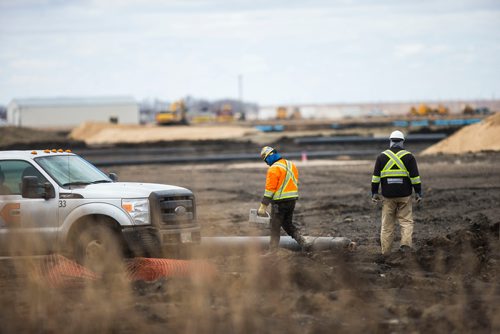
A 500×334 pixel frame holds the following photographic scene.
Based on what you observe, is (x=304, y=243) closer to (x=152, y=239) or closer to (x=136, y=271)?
(x=152, y=239)

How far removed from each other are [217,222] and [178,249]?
6.69 meters

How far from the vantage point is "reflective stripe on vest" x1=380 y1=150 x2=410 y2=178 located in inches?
530

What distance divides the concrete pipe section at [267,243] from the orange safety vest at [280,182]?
2.72ft

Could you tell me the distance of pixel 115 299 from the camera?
1022 centimetres

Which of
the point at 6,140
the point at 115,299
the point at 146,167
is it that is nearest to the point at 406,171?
the point at 115,299

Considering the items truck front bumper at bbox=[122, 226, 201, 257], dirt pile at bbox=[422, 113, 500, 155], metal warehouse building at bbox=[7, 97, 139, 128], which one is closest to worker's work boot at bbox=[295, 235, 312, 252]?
truck front bumper at bbox=[122, 226, 201, 257]

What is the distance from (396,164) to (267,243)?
2429mm

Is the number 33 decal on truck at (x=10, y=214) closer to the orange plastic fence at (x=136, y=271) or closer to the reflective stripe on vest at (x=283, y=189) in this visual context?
the orange plastic fence at (x=136, y=271)

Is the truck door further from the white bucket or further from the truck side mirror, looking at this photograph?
the white bucket

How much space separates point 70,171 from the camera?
13227 millimetres

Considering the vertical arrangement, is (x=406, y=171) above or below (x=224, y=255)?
above

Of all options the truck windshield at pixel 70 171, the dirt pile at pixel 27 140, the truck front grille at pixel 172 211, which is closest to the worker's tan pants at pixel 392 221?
the truck front grille at pixel 172 211

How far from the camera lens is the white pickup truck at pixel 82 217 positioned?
12312 millimetres

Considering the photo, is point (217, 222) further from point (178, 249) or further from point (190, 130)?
point (190, 130)
